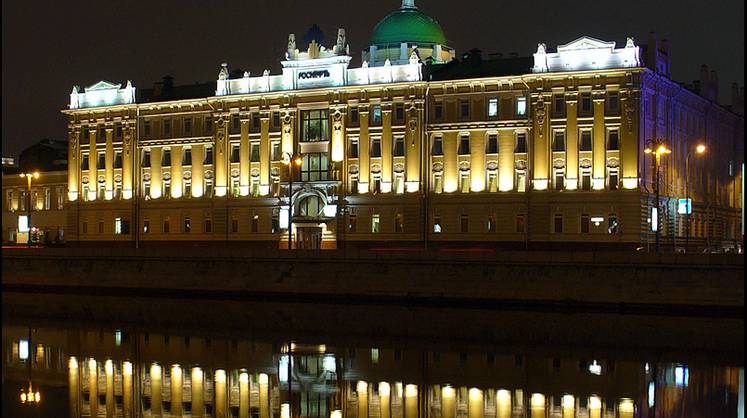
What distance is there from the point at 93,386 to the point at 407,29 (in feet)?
220

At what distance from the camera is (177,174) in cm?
10231

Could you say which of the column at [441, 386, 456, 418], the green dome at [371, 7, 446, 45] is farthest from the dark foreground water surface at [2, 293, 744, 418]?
the green dome at [371, 7, 446, 45]

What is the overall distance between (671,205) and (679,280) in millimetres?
31824

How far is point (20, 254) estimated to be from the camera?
7769 cm

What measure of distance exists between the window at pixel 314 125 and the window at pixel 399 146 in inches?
253

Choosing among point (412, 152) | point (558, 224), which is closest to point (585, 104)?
point (558, 224)

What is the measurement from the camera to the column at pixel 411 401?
32706mm

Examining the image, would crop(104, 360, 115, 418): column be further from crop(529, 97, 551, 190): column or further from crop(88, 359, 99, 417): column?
crop(529, 97, 551, 190): column

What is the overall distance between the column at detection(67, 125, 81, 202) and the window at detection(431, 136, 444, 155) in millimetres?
36365

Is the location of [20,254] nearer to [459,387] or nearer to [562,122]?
[562,122]

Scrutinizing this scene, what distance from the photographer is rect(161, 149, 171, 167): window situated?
103m

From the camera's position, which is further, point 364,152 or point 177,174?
point 177,174

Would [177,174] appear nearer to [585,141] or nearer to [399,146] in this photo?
[399,146]

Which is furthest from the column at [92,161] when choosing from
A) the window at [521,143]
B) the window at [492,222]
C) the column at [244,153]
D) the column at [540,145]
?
the column at [540,145]
